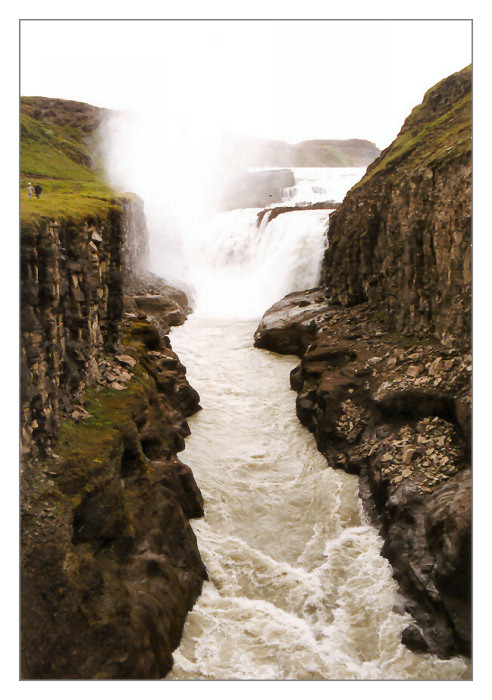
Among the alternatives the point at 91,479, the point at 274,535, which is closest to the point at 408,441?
the point at 274,535

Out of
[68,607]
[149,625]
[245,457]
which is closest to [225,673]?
[149,625]

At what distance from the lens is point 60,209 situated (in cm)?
1387

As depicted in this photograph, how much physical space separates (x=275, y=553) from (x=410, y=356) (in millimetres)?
8428

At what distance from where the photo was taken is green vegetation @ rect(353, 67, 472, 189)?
19.5 metres

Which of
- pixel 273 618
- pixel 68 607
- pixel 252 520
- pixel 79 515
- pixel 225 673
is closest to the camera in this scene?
pixel 68 607

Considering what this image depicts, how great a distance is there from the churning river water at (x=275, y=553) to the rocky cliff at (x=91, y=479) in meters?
0.90

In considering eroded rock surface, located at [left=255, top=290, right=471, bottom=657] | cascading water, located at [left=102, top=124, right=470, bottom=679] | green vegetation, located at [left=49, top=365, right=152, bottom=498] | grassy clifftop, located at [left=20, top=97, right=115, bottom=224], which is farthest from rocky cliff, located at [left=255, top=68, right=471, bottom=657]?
grassy clifftop, located at [left=20, top=97, right=115, bottom=224]

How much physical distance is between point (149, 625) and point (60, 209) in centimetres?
989

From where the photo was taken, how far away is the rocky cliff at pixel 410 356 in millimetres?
12898

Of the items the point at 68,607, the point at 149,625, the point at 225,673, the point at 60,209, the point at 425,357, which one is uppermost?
the point at 60,209

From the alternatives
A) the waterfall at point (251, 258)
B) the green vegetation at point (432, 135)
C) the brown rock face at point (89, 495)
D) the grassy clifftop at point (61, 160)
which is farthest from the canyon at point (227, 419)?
the waterfall at point (251, 258)

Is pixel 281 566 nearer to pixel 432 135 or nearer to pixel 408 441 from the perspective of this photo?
pixel 408 441

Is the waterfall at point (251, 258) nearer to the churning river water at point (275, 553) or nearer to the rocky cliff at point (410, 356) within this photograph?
the rocky cliff at point (410, 356)

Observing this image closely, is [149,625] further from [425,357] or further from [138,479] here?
[425,357]
